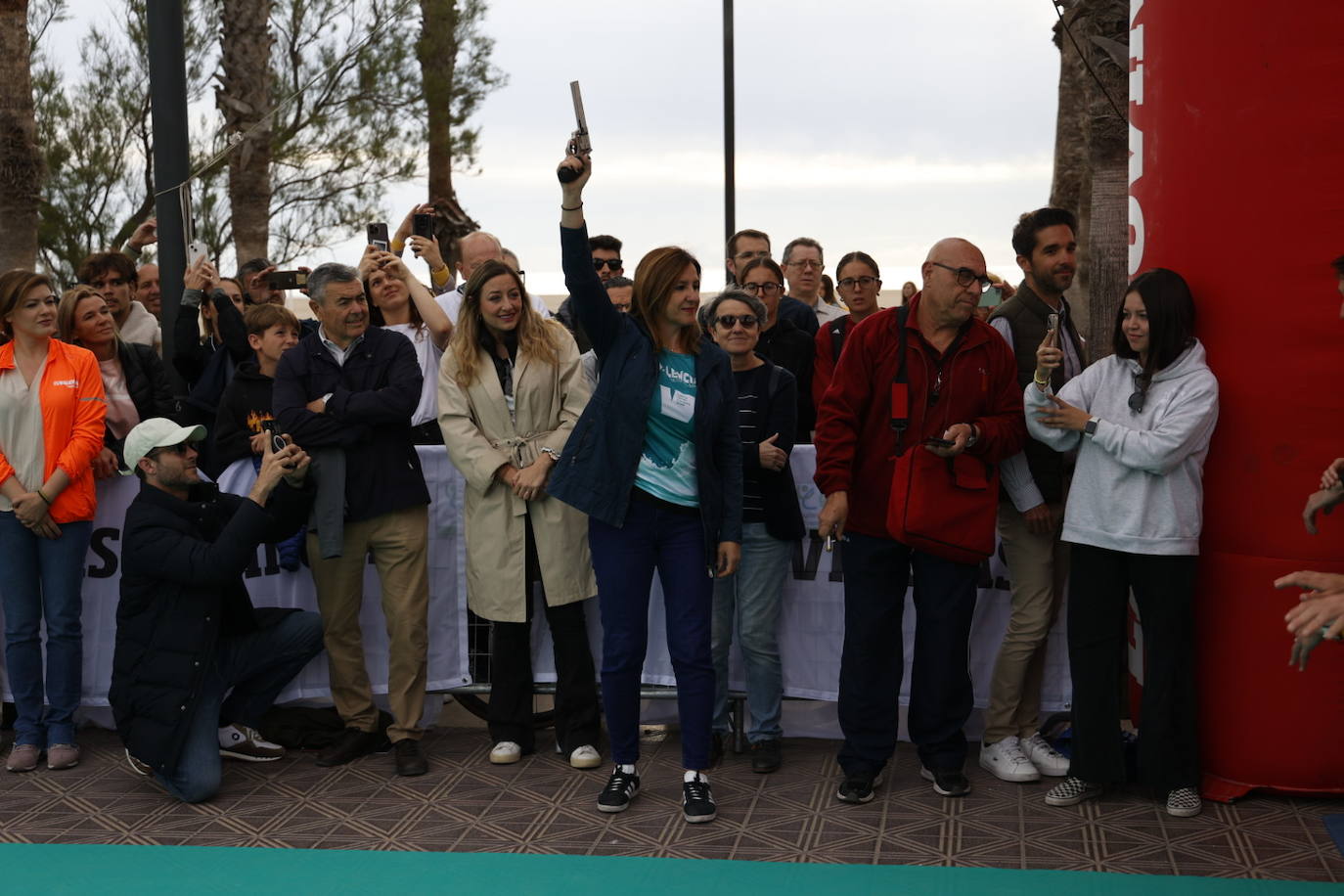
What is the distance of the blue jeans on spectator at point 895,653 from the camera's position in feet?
17.1

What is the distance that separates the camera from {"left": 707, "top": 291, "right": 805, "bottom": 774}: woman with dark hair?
5.54 m

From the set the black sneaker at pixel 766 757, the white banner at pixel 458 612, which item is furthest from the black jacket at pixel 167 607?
the black sneaker at pixel 766 757

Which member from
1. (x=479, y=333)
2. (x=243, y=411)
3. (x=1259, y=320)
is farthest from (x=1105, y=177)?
(x=243, y=411)

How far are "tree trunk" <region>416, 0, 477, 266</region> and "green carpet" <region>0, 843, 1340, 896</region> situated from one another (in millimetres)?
12068

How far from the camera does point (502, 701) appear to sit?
230 inches

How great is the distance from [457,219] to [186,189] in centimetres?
1131

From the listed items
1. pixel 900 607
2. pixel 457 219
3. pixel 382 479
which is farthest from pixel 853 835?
pixel 457 219

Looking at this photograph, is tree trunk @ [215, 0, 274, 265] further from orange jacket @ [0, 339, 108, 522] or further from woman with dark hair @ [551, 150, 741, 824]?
woman with dark hair @ [551, 150, 741, 824]

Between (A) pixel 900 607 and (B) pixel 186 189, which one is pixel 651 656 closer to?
(A) pixel 900 607

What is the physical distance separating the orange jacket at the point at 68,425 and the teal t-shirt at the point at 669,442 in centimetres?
239

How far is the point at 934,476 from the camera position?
16.6 ft

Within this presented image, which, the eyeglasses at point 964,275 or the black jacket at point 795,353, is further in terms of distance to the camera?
the black jacket at point 795,353

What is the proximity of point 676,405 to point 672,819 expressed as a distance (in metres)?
1.45

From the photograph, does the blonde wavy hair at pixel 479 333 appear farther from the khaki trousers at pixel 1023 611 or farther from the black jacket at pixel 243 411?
the khaki trousers at pixel 1023 611
